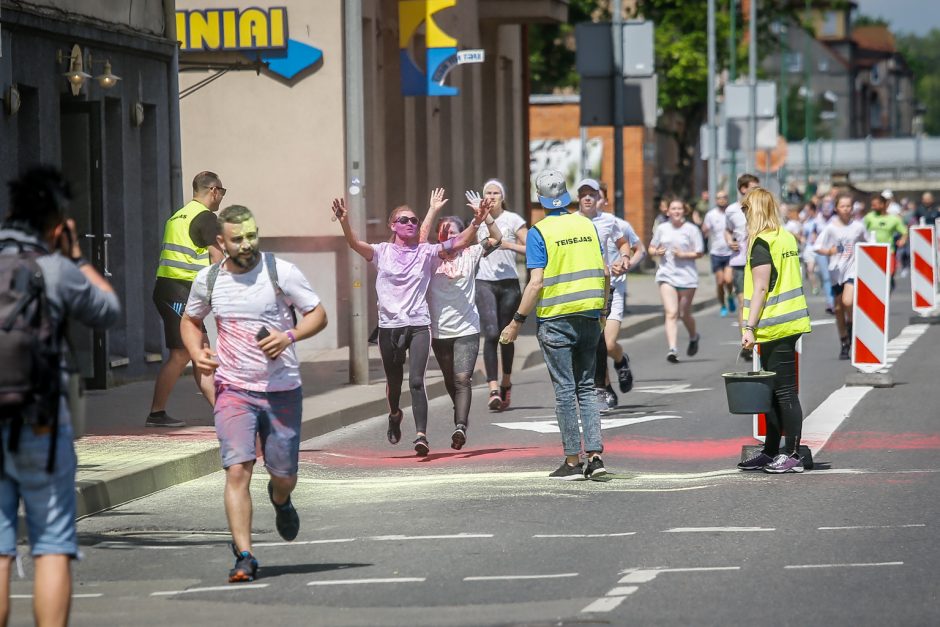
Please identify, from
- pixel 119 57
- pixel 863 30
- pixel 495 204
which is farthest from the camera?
pixel 863 30

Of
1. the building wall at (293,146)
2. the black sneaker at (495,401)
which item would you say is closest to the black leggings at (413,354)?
the black sneaker at (495,401)

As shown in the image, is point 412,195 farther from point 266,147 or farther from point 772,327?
point 772,327

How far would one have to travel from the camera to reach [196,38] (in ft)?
68.9

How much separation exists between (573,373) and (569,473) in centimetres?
64

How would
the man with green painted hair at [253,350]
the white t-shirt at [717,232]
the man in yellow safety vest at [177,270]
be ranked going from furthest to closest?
1. the white t-shirt at [717,232]
2. the man in yellow safety vest at [177,270]
3. the man with green painted hair at [253,350]

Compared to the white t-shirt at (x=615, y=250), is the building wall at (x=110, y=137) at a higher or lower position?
higher

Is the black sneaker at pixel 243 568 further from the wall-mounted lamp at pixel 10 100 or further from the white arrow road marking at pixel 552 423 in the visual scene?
the wall-mounted lamp at pixel 10 100

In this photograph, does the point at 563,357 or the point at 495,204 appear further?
the point at 495,204

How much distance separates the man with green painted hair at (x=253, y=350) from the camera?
27.4 ft

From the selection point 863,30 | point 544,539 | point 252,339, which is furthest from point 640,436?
point 863,30

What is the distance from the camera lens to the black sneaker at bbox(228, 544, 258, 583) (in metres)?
8.13

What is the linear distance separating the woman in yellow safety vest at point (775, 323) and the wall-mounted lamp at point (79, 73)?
6915mm

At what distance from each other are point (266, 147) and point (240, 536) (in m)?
14.4

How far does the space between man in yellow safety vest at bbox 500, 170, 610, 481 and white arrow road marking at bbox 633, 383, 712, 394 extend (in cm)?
557
